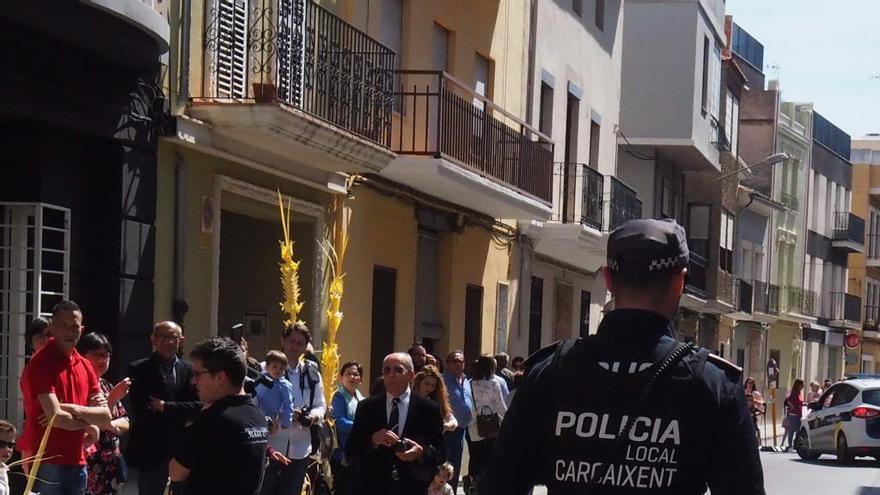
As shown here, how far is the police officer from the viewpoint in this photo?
3.72 metres

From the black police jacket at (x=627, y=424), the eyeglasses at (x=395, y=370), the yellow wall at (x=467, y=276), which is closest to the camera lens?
the black police jacket at (x=627, y=424)

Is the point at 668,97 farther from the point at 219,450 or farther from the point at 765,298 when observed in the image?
the point at 219,450

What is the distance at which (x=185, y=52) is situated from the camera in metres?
13.8

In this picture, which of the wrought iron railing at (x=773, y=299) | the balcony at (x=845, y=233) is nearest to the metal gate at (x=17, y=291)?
the wrought iron railing at (x=773, y=299)

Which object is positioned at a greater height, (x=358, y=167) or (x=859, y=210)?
→ (x=358, y=167)

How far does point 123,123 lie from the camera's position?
1280cm

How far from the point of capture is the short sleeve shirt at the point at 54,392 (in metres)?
9.36

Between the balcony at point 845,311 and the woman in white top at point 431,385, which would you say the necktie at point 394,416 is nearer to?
the woman in white top at point 431,385

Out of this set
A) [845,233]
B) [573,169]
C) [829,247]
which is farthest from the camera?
[845,233]

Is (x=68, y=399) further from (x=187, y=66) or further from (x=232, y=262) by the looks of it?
(x=232, y=262)

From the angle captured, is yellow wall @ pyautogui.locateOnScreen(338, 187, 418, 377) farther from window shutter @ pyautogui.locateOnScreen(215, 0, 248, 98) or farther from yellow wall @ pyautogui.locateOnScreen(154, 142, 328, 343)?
window shutter @ pyautogui.locateOnScreen(215, 0, 248, 98)

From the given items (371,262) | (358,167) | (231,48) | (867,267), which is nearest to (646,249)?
(231,48)

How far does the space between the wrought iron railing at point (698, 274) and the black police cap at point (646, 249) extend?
37.6 m

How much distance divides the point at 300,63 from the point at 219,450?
885 cm
